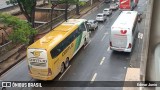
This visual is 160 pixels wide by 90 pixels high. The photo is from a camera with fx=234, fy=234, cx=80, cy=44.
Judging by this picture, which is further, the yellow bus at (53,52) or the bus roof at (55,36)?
the bus roof at (55,36)

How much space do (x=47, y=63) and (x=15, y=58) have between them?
26.2 feet

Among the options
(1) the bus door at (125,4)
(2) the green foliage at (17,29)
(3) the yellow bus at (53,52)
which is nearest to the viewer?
(3) the yellow bus at (53,52)

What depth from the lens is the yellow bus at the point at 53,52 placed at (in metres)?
18.6

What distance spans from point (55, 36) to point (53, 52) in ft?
9.99

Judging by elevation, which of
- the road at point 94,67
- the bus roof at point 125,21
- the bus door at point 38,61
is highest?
the bus roof at point 125,21

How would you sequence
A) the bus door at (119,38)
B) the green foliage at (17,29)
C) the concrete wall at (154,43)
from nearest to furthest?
the concrete wall at (154,43)
the green foliage at (17,29)
the bus door at (119,38)

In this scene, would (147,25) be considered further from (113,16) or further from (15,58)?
(113,16)

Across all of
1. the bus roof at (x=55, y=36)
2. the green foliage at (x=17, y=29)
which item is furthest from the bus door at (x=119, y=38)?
the green foliage at (x=17, y=29)

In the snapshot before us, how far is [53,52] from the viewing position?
63.7 feet

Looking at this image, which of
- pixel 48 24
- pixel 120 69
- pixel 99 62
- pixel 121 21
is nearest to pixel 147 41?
pixel 120 69

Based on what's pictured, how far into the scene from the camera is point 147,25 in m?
1.46

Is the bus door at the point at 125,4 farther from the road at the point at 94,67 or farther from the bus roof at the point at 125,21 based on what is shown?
the road at the point at 94,67

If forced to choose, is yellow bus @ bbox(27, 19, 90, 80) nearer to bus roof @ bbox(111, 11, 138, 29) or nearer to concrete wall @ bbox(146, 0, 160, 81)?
bus roof @ bbox(111, 11, 138, 29)

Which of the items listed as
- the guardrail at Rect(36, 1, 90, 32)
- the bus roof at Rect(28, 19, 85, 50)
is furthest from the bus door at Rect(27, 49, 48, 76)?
the guardrail at Rect(36, 1, 90, 32)
